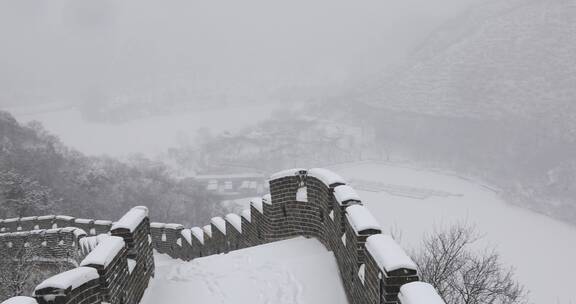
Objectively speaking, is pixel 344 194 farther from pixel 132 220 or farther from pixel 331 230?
pixel 132 220

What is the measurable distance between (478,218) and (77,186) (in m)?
81.7

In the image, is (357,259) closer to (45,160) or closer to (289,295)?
(289,295)

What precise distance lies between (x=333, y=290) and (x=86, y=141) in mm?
192676

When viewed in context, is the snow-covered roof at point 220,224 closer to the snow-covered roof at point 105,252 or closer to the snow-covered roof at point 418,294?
the snow-covered roof at point 105,252

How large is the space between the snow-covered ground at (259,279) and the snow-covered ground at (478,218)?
59893 millimetres

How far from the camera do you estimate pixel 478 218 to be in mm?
100562

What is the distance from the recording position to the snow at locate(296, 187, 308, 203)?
798cm

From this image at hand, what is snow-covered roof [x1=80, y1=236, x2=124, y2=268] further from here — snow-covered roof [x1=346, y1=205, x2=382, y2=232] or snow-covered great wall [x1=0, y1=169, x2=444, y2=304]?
snow-covered roof [x1=346, y1=205, x2=382, y2=232]

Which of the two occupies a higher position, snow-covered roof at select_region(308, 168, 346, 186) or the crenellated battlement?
snow-covered roof at select_region(308, 168, 346, 186)

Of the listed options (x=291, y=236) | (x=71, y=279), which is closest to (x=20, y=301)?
(x=71, y=279)

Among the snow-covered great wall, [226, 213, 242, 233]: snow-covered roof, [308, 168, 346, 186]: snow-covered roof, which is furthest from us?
[226, 213, 242, 233]: snow-covered roof

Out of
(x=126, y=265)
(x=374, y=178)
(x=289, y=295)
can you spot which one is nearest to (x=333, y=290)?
(x=289, y=295)

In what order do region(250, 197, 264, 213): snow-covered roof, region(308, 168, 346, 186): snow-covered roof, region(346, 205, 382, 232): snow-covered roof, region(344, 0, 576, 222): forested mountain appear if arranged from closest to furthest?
region(346, 205, 382, 232): snow-covered roof → region(308, 168, 346, 186): snow-covered roof → region(250, 197, 264, 213): snow-covered roof → region(344, 0, 576, 222): forested mountain

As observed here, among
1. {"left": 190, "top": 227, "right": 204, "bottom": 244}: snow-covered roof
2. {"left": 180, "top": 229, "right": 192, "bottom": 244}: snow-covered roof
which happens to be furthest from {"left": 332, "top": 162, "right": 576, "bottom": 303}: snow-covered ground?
{"left": 190, "top": 227, "right": 204, "bottom": 244}: snow-covered roof
